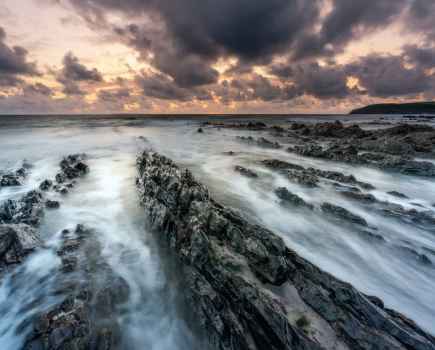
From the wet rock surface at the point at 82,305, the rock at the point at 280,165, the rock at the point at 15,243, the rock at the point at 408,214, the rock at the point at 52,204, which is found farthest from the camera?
the rock at the point at 280,165

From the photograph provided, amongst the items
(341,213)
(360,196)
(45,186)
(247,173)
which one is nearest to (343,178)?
(360,196)

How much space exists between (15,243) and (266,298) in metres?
7.01

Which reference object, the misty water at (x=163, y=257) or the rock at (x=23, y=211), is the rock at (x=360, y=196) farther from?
the rock at (x=23, y=211)

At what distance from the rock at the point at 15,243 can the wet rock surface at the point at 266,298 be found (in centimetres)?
435

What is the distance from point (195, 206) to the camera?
6.59m

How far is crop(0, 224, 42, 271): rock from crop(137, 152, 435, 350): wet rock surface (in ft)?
14.3

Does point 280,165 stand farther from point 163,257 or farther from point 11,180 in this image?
point 11,180

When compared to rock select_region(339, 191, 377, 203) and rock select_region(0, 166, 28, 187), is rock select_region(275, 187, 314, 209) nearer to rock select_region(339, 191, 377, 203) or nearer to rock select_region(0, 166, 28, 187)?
rock select_region(339, 191, 377, 203)

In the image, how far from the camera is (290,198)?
10.1 m

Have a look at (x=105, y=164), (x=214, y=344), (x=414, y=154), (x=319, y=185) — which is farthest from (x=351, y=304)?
(x=414, y=154)

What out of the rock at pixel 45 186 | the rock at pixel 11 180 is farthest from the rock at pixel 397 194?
the rock at pixel 11 180

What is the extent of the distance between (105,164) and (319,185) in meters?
15.9

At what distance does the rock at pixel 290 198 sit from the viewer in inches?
384

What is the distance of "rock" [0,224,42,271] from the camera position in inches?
221
